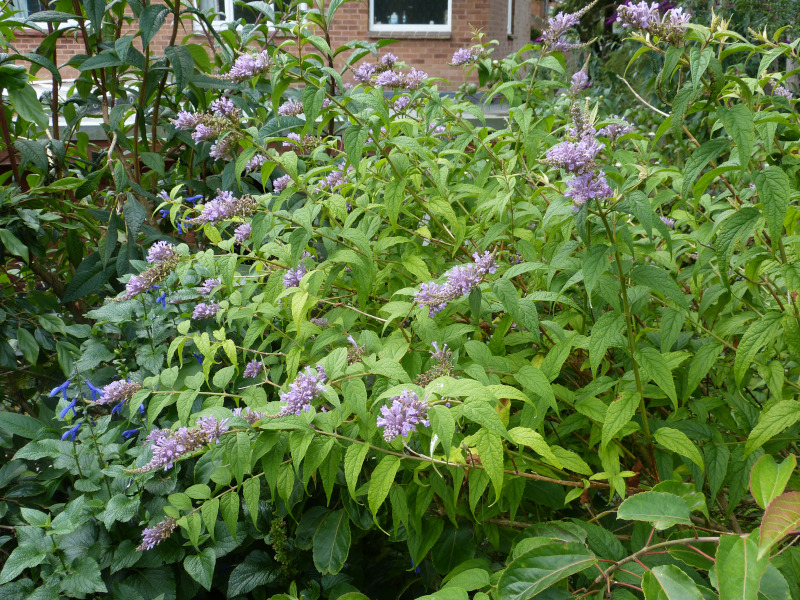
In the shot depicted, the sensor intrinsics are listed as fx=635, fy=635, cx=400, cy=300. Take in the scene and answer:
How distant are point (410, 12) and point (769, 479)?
497 inches

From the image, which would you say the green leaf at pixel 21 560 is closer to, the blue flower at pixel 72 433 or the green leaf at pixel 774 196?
the blue flower at pixel 72 433

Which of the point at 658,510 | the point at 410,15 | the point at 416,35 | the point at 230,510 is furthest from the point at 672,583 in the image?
the point at 410,15

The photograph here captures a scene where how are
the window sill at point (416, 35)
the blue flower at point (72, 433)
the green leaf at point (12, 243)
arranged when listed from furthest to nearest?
the window sill at point (416, 35) → the green leaf at point (12, 243) → the blue flower at point (72, 433)

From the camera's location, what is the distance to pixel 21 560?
1479 millimetres

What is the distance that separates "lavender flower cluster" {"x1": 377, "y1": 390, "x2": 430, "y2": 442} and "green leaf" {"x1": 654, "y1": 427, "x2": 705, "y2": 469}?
0.48m

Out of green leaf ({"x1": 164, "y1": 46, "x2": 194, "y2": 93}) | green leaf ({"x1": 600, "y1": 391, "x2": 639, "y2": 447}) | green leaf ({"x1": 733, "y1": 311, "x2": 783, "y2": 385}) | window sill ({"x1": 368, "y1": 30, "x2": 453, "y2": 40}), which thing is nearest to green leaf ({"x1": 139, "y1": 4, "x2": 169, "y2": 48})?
green leaf ({"x1": 164, "y1": 46, "x2": 194, "y2": 93})

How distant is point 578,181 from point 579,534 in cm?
63

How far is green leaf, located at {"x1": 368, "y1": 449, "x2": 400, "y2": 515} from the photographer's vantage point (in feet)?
3.84

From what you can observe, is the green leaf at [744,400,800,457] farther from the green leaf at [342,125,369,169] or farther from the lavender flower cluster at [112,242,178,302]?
the lavender flower cluster at [112,242,178,302]

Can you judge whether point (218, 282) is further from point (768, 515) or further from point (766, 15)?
point (766, 15)

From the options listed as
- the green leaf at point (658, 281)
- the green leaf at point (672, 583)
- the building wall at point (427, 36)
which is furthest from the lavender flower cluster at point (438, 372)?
the building wall at point (427, 36)

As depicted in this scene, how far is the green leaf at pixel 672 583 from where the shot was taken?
811 millimetres

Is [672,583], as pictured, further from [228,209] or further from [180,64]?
[180,64]

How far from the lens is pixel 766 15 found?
16.6 feet
